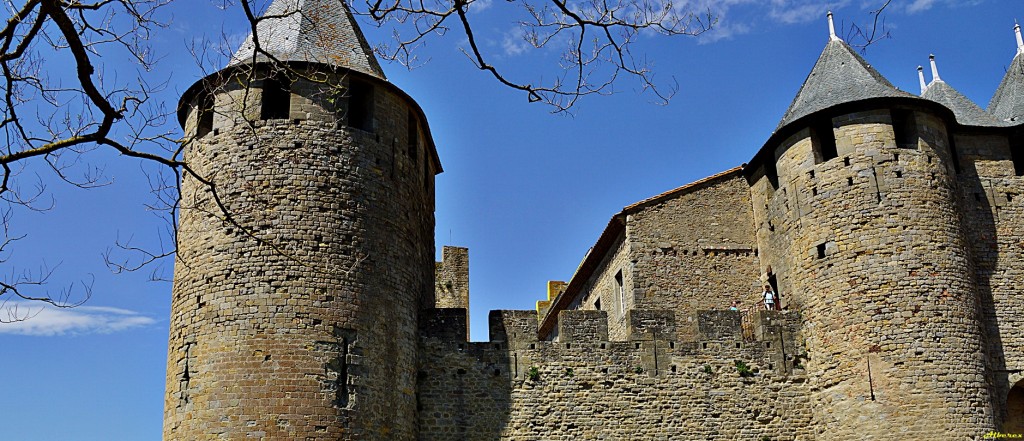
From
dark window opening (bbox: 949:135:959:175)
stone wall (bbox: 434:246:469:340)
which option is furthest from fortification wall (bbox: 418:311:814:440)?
stone wall (bbox: 434:246:469:340)

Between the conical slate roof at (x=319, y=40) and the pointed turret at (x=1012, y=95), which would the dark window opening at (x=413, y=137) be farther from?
the pointed turret at (x=1012, y=95)

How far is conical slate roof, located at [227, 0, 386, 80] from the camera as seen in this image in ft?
51.2

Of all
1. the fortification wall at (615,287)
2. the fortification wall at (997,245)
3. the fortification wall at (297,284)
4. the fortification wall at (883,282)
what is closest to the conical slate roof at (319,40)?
the fortification wall at (297,284)

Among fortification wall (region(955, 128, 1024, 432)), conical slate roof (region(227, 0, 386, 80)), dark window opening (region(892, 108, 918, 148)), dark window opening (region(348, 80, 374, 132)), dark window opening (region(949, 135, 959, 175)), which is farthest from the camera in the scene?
dark window opening (region(949, 135, 959, 175))

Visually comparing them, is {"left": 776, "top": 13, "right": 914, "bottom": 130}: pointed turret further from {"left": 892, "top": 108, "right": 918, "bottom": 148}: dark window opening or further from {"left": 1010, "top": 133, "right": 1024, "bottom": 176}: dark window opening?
{"left": 1010, "top": 133, "right": 1024, "bottom": 176}: dark window opening

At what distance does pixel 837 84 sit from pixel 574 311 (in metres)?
6.18

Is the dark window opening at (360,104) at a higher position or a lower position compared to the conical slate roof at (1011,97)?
lower

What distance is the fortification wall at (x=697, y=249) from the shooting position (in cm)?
1867

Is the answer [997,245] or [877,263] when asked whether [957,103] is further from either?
[877,263]

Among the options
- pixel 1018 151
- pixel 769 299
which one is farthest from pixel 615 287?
pixel 1018 151

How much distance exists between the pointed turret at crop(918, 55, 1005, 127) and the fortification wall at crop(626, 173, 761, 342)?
414 centimetres

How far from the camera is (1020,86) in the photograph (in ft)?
63.0

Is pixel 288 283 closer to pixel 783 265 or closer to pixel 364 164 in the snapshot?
pixel 364 164

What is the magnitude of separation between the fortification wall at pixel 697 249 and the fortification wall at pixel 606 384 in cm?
184
